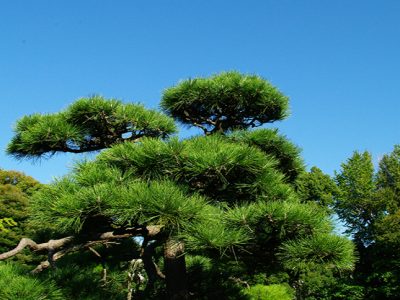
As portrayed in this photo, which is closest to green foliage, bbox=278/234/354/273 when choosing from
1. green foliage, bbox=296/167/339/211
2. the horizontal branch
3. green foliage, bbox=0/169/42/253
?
the horizontal branch

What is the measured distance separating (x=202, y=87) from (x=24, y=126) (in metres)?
1.87

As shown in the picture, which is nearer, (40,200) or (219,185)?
(40,200)

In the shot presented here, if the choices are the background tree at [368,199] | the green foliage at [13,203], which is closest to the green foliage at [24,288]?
the green foliage at [13,203]

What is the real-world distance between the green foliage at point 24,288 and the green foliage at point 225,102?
2.31 meters

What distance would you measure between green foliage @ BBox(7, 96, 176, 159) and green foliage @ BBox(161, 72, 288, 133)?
1.05 feet

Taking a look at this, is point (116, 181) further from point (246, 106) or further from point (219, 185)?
point (246, 106)

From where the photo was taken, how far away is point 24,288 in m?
2.98

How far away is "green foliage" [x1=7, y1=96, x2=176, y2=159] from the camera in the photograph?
4.48 m

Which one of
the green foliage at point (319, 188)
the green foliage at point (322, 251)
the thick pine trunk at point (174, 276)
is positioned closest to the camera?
the green foliage at point (322, 251)

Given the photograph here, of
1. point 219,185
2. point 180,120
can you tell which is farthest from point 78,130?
point 219,185

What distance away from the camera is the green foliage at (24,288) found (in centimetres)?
295

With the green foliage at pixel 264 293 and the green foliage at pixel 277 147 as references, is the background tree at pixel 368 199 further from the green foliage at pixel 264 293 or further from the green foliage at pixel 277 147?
the green foliage at pixel 277 147

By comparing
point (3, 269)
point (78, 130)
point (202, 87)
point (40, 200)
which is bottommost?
point (3, 269)

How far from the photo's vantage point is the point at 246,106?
191 inches
